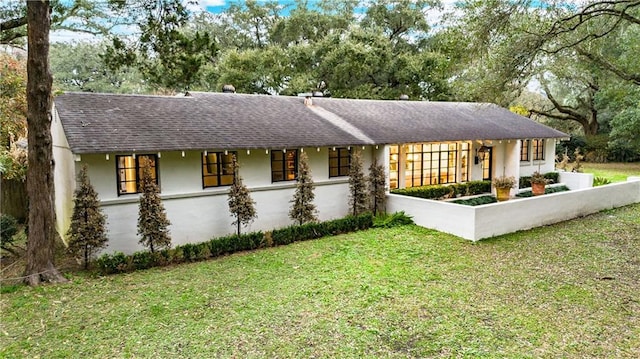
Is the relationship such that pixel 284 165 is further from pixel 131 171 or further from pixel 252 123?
pixel 131 171

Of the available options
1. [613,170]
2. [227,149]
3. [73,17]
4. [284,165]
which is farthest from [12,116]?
[613,170]

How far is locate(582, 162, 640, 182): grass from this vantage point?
76.8 ft

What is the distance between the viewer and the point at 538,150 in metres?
20.3

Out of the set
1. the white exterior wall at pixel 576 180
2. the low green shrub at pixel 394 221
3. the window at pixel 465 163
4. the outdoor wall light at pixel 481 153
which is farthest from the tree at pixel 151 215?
the white exterior wall at pixel 576 180

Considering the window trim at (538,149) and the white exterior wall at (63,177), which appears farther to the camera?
the window trim at (538,149)

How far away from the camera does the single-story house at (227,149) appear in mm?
9844

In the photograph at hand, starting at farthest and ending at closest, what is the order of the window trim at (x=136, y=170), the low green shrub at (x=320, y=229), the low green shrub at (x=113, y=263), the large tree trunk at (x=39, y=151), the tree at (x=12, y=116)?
the tree at (x=12, y=116) → the low green shrub at (x=320, y=229) → the window trim at (x=136, y=170) → the low green shrub at (x=113, y=263) → the large tree trunk at (x=39, y=151)

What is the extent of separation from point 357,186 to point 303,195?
2095 mm

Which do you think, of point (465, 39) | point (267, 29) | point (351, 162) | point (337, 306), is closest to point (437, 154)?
point (351, 162)

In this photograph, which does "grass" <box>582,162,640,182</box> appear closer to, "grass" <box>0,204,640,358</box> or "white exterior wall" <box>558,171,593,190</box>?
"white exterior wall" <box>558,171,593,190</box>

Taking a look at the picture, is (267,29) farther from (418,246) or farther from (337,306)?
(337,306)

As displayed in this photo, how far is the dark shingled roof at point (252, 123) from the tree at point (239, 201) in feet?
2.99

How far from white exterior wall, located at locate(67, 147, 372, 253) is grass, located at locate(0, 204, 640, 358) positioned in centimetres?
142

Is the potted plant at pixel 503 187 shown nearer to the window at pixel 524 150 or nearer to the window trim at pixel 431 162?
the window trim at pixel 431 162
